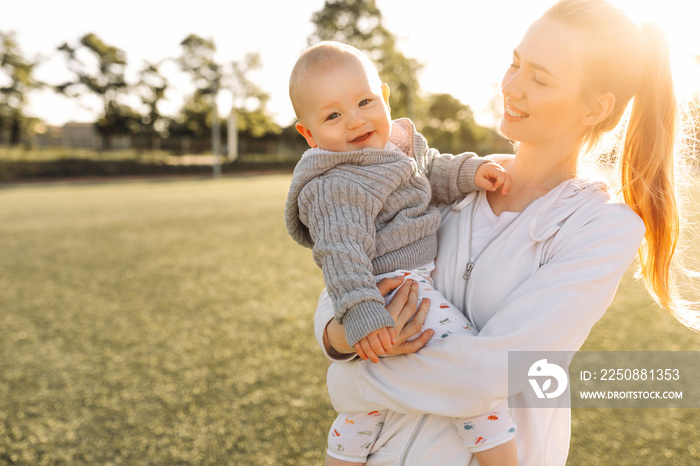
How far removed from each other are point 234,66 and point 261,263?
37.9 meters

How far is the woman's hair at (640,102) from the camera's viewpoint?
56.5 inches

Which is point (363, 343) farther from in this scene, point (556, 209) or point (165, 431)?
point (165, 431)

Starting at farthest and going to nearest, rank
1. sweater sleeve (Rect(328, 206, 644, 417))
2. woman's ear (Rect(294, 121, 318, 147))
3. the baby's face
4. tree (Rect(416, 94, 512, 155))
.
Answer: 1. tree (Rect(416, 94, 512, 155))
2. woman's ear (Rect(294, 121, 318, 147))
3. the baby's face
4. sweater sleeve (Rect(328, 206, 644, 417))

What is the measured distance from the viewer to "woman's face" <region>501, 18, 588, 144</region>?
1.43m

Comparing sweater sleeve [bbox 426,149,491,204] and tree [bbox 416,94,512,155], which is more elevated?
tree [bbox 416,94,512,155]

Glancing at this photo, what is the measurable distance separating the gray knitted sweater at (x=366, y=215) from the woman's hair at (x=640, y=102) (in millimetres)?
404

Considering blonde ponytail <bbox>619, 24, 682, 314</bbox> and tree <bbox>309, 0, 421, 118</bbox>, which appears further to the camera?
tree <bbox>309, 0, 421, 118</bbox>

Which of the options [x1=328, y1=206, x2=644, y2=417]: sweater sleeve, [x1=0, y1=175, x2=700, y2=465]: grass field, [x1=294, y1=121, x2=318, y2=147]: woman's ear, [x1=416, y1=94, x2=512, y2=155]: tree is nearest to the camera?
[x1=328, y1=206, x2=644, y2=417]: sweater sleeve

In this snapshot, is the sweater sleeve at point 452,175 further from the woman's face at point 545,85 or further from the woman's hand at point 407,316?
the woman's hand at point 407,316

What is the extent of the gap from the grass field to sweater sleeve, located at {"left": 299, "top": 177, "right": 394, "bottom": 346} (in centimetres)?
214

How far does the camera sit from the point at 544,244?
145cm

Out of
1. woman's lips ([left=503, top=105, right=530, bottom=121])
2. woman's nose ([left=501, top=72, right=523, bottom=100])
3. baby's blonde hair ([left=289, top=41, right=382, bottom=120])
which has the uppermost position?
baby's blonde hair ([left=289, top=41, right=382, bottom=120])

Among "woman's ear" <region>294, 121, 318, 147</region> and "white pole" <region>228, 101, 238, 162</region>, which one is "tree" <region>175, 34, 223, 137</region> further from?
"woman's ear" <region>294, 121, 318, 147</region>

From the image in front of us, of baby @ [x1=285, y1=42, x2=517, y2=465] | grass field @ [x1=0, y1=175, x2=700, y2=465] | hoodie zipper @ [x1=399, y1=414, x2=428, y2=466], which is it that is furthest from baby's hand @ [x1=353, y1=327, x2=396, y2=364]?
grass field @ [x1=0, y1=175, x2=700, y2=465]
